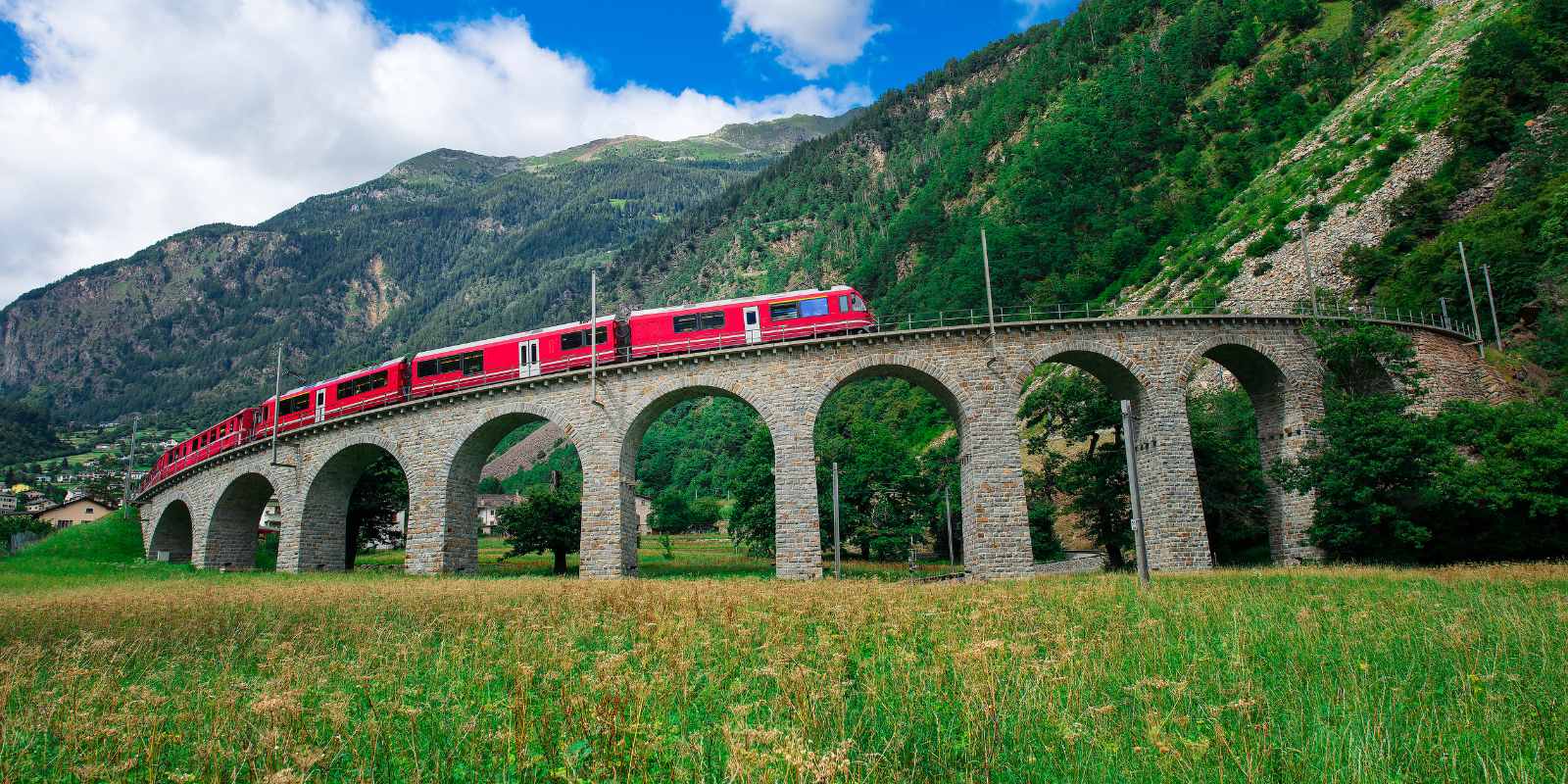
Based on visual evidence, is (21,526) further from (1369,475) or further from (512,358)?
(1369,475)

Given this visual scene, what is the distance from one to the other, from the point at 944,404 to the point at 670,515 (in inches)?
1985

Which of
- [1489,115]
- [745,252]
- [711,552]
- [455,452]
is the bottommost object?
[711,552]

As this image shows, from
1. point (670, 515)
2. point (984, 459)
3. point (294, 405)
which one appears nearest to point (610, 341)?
point (984, 459)

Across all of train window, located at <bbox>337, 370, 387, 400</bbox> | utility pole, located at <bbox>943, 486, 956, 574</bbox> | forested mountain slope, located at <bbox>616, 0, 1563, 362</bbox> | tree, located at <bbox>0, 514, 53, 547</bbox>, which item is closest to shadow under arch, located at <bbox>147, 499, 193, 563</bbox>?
train window, located at <bbox>337, 370, 387, 400</bbox>

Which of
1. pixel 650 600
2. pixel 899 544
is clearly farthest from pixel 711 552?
pixel 650 600

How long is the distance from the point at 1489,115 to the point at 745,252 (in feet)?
331

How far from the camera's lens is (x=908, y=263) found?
94.1m

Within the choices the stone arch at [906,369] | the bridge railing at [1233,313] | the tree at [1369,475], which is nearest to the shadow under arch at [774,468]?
the stone arch at [906,369]

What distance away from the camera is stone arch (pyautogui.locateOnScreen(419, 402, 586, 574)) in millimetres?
28547

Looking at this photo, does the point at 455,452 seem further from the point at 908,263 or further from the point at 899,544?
the point at 908,263

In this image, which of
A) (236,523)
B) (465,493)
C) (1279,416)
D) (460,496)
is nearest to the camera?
(1279,416)

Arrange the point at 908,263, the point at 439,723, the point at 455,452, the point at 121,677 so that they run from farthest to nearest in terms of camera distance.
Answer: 1. the point at 908,263
2. the point at 455,452
3. the point at 121,677
4. the point at 439,723

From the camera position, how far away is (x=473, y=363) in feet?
99.2

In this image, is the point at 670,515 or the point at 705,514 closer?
the point at 670,515
